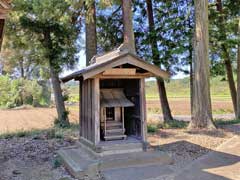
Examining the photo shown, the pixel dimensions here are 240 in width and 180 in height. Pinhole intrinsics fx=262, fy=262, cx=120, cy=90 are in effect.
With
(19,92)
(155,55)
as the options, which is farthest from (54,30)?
(19,92)

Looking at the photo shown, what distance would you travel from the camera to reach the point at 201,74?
8.46 m

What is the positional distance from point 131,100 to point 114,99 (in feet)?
1.89

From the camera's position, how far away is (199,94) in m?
8.45

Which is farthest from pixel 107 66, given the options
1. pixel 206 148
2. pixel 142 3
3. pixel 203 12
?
pixel 142 3

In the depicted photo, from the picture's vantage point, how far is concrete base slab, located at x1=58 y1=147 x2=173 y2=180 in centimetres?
497

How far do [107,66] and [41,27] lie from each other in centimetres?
701

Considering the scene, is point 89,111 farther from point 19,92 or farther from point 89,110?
point 19,92

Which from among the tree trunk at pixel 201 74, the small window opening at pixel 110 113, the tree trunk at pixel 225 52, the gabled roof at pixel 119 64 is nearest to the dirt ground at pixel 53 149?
the tree trunk at pixel 201 74

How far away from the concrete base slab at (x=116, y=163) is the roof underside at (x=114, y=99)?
3.73ft

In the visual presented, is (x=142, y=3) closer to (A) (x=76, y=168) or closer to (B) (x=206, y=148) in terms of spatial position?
(B) (x=206, y=148)

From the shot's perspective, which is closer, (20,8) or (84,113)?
(84,113)

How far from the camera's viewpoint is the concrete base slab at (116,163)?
196 inches

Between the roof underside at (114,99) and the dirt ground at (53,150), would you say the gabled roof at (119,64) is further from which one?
the dirt ground at (53,150)

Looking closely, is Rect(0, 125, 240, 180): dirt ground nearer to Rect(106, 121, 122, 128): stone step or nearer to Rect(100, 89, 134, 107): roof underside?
Rect(106, 121, 122, 128): stone step
